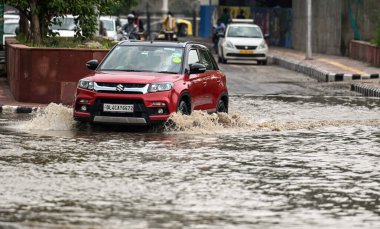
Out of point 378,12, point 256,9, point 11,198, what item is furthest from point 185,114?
point 256,9

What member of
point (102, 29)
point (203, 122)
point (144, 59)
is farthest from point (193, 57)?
point (102, 29)

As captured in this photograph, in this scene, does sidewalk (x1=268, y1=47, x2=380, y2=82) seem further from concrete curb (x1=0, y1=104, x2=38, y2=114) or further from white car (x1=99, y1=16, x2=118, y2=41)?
concrete curb (x1=0, y1=104, x2=38, y2=114)

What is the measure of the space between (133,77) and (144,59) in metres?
1.06

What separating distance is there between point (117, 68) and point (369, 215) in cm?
946

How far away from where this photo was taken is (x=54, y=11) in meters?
28.8

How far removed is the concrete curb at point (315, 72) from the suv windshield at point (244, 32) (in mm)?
1225

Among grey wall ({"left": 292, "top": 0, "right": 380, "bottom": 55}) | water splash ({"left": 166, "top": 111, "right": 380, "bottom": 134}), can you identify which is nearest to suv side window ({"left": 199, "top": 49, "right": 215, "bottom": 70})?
water splash ({"left": 166, "top": 111, "right": 380, "bottom": 134})

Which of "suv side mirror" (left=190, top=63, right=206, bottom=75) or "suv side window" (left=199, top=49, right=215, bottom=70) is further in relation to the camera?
"suv side window" (left=199, top=49, right=215, bottom=70)

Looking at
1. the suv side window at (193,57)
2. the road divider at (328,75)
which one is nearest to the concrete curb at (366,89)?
the road divider at (328,75)

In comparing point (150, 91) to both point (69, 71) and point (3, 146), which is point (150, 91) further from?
point (69, 71)

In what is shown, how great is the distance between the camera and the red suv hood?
63.0 ft

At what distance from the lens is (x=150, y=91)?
1914 cm

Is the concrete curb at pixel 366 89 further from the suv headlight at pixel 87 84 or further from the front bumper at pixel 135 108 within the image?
the suv headlight at pixel 87 84

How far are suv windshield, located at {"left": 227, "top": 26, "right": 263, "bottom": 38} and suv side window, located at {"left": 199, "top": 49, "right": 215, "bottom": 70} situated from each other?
85.2 ft
